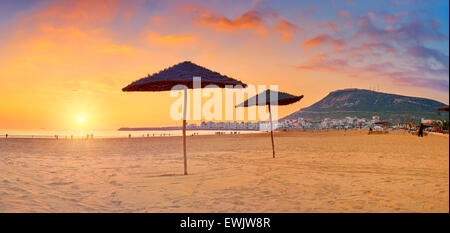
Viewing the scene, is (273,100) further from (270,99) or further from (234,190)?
(234,190)

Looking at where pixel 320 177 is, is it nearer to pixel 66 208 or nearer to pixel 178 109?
pixel 178 109

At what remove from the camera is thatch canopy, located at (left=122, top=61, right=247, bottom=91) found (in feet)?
26.1

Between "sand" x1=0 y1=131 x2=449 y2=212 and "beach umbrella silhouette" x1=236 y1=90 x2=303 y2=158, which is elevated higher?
"beach umbrella silhouette" x1=236 y1=90 x2=303 y2=158

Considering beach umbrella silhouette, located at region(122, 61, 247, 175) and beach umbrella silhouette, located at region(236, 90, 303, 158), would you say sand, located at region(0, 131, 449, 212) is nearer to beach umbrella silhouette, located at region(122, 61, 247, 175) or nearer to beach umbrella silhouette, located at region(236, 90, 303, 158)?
beach umbrella silhouette, located at region(122, 61, 247, 175)

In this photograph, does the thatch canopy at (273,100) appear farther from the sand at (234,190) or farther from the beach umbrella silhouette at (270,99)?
the sand at (234,190)

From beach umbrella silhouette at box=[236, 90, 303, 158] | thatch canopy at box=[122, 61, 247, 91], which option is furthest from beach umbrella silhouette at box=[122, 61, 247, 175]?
beach umbrella silhouette at box=[236, 90, 303, 158]

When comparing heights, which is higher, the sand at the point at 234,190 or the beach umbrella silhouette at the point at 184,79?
the beach umbrella silhouette at the point at 184,79

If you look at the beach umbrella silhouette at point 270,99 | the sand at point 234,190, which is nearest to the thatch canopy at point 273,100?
the beach umbrella silhouette at point 270,99

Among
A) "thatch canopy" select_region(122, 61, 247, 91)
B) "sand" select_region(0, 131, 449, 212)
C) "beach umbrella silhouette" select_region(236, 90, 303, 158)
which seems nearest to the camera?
"sand" select_region(0, 131, 449, 212)

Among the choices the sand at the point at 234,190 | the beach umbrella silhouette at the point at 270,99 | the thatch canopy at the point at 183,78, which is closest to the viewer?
the sand at the point at 234,190

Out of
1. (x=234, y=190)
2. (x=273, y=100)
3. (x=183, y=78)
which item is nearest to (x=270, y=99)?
(x=273, y=100)

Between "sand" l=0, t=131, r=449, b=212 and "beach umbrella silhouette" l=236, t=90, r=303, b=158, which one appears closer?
"sand" l=0, t=131, r=449, b=212

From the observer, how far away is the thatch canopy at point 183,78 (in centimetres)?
794
